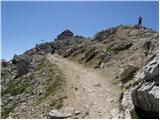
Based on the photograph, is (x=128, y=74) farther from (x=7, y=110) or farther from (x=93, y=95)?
(x=7, y=110)

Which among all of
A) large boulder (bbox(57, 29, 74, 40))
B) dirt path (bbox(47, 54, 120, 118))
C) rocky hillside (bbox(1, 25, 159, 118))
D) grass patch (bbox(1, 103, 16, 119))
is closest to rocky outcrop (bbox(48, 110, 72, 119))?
rocky hillside (bbox(1, 25, 159, 118))

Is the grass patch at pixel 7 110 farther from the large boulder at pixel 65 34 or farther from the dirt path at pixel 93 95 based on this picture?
the large boulder at pixel 65 34

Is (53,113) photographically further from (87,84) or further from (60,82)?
(60,82)

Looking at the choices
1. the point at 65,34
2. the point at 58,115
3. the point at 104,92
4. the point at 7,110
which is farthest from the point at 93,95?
the point at 65,34

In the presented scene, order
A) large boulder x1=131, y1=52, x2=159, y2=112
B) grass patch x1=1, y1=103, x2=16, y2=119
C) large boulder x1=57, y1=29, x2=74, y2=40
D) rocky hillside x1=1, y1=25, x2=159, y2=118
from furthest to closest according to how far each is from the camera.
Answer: large boulder x1=57, y1=29, x2=74, y2=40
grass patch x1=1, y1=103, x2=16, y2=119
rocky hillside x1=1, y1=25, x2=159, y2=118
large boulder x1=131, y1=52, x2=159, y2=112

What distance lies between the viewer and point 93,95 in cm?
3172

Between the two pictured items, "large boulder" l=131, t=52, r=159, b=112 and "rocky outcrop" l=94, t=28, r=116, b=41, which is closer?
"large boulder" l=131, t=52, r=159, b=112

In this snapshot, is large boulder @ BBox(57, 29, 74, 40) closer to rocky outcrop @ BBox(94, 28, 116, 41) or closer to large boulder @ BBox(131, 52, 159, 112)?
rocky outcrop @ BBox(94, 28, 116, 41)

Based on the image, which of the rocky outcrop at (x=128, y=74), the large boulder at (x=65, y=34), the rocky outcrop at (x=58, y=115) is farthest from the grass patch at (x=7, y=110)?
the large boulder at (x=65, y=34)

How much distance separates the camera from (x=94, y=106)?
91.7ft

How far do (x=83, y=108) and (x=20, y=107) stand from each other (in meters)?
12.2

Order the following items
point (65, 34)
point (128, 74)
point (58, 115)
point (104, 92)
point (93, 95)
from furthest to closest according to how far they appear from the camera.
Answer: point (65, 34)
point (128, 74)
point (104, 92)
point (93, 95)
point (58, 115)

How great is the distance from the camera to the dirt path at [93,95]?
26.4 meters

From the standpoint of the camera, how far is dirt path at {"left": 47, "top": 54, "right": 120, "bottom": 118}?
2641 cm
